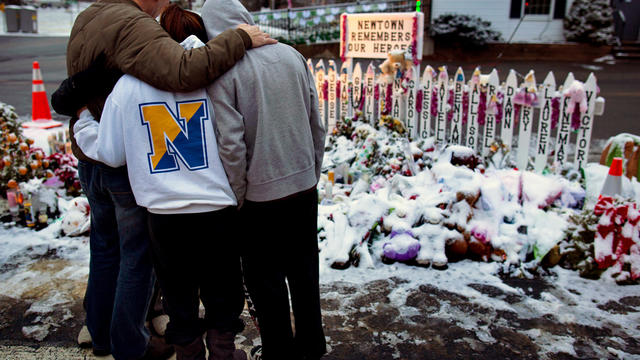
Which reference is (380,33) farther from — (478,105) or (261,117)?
(261,117)

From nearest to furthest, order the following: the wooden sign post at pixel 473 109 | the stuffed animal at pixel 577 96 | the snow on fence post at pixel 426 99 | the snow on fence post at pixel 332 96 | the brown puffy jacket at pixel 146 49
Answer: the brown puffy jacket at pixel 146 49 → the stuffed animal at pixel 577 96 → the wooden sign post at pixel 473 109 → the snow on fence post at pixel 426 99 → the snow on fence post at pixel 332 96

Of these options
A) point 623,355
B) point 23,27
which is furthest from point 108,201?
point 23,27

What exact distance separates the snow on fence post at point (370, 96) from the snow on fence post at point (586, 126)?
2234 millimetres

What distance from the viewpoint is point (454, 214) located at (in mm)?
3932

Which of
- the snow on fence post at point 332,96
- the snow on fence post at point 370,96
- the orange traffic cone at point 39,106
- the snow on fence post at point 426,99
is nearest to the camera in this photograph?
the snow on fence post at point 426,99

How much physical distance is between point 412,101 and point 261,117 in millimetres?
3939

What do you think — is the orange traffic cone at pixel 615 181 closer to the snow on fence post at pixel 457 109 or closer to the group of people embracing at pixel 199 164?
the snow on fence post at pixel 457 109

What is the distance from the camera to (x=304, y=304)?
7.81 ft

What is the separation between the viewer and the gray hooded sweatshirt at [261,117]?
6.78ft

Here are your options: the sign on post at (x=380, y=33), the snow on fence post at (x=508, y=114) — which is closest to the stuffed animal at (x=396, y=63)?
the sign on post at (x=380, y=33)

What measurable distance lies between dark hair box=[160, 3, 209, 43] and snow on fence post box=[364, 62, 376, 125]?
13.2 ft

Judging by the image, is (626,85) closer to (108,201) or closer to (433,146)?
(433,146)

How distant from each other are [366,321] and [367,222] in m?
1.02

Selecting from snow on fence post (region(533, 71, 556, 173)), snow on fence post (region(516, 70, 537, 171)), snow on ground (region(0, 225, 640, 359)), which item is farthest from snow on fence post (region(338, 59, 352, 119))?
snow on ground (region(0, 225, 640, 359))
